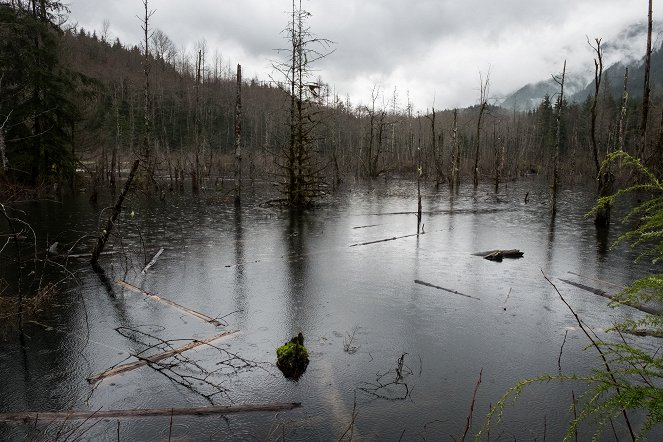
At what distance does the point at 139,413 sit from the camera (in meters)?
5.07

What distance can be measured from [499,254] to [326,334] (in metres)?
7.64

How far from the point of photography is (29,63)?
74.9ft

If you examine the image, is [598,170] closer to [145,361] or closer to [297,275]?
[297,275]

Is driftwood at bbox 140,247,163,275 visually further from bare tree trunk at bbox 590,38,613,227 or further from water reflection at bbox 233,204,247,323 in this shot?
bare tree trunk at bbox 590,38,613,227

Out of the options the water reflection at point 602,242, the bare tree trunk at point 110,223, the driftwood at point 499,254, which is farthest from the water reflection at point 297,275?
the water reflection at point 602,242

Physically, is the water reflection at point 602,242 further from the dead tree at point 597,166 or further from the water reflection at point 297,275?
the water reflection at point 297,275

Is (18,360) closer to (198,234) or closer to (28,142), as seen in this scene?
(198,234)

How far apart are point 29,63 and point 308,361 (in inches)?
980

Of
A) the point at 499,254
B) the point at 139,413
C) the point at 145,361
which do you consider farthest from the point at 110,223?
the point at 499,254

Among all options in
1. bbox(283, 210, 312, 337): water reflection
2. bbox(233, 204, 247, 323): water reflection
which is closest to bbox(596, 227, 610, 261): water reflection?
bbox(283, 210, 312, 337): water reflection

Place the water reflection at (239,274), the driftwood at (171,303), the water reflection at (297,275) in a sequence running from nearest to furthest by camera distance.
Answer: the driftwood at (171,303) < the water reflection at (297,275) < the water reflection at (239,274)

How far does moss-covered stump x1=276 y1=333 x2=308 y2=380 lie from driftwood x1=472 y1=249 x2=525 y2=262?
847cm

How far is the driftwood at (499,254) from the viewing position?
13.1m

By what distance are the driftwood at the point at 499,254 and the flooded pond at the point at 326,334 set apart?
0.33 meters
